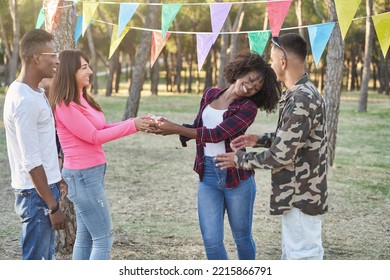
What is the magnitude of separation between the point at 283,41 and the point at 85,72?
4.26 feet

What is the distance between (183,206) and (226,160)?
424 centimetres

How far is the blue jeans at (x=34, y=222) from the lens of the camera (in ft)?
11.9

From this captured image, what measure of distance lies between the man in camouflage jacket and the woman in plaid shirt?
37cm

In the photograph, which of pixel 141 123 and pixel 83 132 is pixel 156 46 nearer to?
pixel 141 123

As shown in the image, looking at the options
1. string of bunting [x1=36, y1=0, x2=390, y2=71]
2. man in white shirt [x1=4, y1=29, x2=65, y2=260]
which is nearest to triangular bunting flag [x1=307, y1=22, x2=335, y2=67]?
string of bunting [x1=36, y1=0, x2=390, y2=71]

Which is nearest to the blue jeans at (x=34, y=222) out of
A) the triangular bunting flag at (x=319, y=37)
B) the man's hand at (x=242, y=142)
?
the man's hand at (x=242, y=142)

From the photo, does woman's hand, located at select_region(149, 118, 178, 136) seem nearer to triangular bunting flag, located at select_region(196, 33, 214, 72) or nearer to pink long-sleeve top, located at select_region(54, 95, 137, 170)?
pink long-sleeve top, located at select_region(54, 95, 137, 170)

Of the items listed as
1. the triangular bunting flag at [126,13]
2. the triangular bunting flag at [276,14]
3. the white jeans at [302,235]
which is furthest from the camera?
the triangular bunting flag at [126,13]

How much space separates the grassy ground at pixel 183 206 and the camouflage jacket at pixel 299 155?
2.36 meters

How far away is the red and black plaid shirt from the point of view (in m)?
4.14

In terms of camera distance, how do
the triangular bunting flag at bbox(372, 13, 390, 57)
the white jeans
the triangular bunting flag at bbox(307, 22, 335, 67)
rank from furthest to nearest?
the triangular bunting flag at bbox(307, 22, 335, 67), the triangular bunting flag at bbox(372, 13, 390, 57), the white jeans

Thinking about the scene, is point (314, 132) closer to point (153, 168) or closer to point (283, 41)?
point (283, 41)

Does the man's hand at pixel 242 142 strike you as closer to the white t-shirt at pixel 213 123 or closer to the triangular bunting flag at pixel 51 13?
the white t-shirt at pixel 213 123
